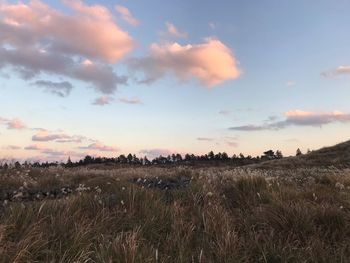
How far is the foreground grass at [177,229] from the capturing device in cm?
599

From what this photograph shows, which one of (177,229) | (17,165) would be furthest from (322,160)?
(177,229)

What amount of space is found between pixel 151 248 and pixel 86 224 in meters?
1.23

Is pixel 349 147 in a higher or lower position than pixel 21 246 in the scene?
higher

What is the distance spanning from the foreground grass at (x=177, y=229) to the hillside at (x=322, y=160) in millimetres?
24299

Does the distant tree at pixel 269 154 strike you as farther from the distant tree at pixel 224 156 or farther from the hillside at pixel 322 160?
the hillside at pixel 322 160

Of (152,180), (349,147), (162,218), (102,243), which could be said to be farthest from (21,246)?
(349,147)

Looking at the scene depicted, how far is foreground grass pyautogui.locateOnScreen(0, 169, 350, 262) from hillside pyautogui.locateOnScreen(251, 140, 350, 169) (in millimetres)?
24299

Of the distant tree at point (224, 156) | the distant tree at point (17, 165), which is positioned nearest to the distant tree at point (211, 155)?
the distant tree at point (224, 156)

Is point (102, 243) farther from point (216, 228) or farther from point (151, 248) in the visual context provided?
point (216, 228)

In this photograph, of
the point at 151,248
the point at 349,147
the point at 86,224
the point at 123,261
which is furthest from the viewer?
the point at 349,147

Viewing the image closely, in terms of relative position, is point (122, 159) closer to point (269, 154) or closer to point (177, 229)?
point (269, 154)

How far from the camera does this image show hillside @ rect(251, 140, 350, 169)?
33.7m

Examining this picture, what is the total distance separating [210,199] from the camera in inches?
372

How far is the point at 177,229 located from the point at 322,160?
30.2 m
